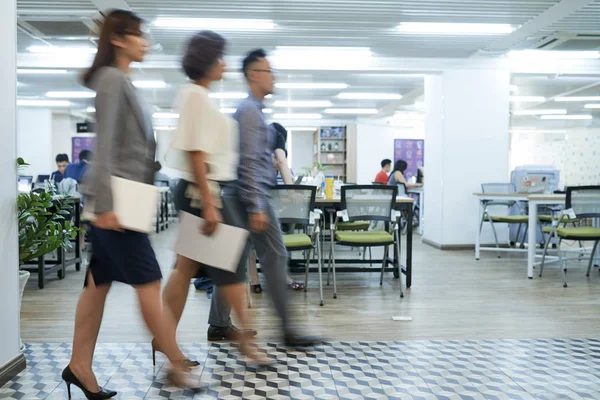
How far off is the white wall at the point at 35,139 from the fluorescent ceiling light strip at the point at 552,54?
11923mm

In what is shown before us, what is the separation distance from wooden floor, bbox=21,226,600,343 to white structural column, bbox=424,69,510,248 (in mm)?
1931

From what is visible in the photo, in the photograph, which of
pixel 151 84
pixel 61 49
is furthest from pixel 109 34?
pixel 151 84

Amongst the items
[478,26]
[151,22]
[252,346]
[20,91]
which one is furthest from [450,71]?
[20,91]

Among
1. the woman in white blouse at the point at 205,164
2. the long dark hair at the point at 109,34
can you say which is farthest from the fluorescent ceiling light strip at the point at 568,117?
the long dark hair at the point at 109,34

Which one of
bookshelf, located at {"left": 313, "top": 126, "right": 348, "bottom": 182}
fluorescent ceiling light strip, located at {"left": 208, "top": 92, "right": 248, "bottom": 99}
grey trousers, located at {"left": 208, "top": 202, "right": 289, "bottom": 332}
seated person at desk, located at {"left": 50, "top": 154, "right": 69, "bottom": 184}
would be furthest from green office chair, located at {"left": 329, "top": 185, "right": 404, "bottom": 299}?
bookshelf, located at {"left": 313, "top": 126, "right": 348, "bottom": 182}

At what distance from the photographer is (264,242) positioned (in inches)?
97.5

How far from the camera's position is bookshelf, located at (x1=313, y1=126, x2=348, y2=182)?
1709 cm

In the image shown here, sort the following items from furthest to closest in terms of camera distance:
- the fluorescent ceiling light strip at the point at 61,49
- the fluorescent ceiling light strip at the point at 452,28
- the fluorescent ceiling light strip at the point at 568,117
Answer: the fluorescent ceiling light strip at the point at 568,117
the fluorescent ceiling light strip at the point at 61,49
the fluorescent ceiling light strip at the point at 452,28

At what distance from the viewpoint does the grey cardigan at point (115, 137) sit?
1809 millimetres

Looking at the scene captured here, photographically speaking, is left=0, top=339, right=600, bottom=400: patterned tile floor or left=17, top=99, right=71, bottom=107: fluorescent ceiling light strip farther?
left=17, top=99, right=71, bottom=107: fluorescent ceiling light strip

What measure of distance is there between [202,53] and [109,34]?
0.37 m

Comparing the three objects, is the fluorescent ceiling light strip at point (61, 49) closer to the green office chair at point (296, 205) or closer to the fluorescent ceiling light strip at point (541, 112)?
the green office chair at point (296, 205)

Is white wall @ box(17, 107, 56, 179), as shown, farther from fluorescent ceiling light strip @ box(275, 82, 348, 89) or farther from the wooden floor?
the wooden floor

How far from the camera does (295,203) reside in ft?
14.2
